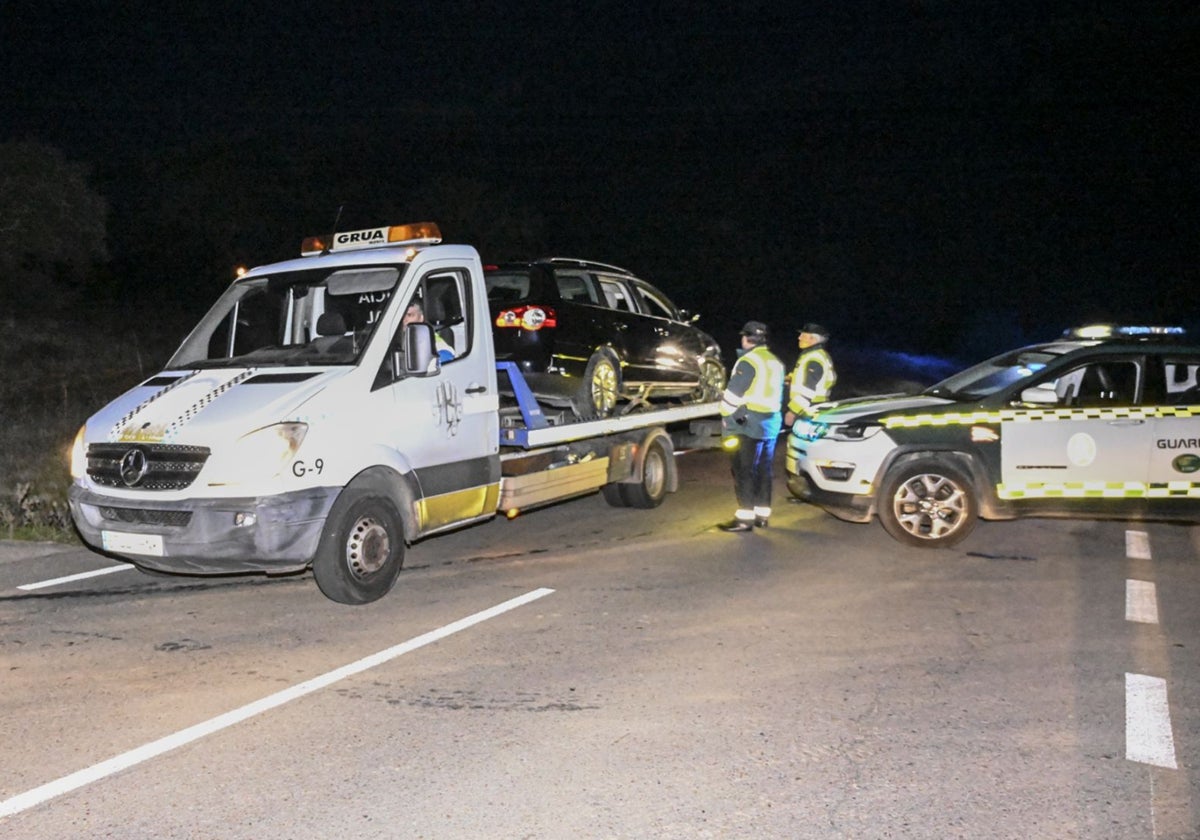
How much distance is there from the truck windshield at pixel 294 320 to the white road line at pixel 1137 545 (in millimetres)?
6133

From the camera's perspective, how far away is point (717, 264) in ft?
173

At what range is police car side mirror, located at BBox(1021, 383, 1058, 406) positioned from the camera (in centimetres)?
852

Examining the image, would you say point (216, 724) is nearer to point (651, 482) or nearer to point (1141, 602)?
point (1141, 602)

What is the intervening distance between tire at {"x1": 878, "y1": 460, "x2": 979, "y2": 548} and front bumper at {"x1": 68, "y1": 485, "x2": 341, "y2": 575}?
4591mm

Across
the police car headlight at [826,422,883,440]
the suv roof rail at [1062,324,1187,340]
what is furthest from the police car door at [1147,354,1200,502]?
the police car headlight at [826,422,883,440]

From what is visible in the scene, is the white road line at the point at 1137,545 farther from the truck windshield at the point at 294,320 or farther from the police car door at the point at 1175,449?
the truck windshield at the point at 294,320

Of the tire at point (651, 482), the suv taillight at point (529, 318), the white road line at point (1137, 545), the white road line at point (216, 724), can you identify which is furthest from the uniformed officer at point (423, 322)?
the white road line at point (1137, 545)

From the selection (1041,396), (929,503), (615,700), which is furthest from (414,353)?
(1041,396)

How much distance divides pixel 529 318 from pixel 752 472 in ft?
7.84

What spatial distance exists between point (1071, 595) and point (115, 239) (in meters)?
33.8

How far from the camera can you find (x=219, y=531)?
6176 millimetres

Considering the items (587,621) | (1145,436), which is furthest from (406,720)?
(1145,436)

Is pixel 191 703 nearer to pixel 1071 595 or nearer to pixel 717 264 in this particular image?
pixel 1071 595

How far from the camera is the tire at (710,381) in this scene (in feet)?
41.4
